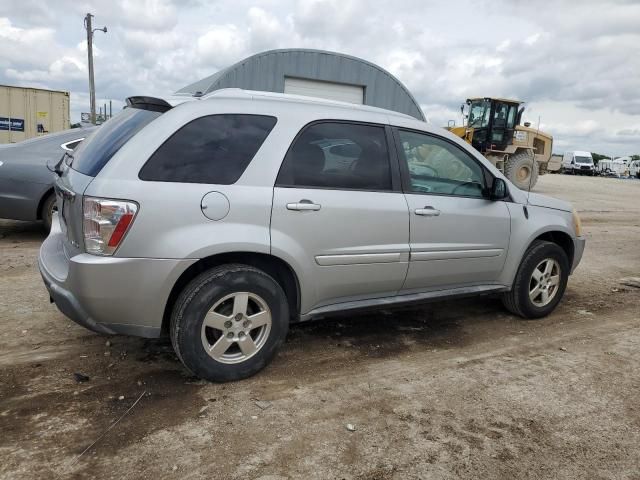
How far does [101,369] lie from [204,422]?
99 cm

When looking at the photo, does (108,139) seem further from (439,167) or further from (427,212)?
(439,167)

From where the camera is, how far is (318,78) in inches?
648

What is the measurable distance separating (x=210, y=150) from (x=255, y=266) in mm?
770

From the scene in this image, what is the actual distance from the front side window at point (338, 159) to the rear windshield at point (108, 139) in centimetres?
90

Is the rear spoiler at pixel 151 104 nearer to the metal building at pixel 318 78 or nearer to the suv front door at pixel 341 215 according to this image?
the suv front door at pixel 341 215

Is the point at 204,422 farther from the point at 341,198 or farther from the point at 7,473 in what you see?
the point at 341,198

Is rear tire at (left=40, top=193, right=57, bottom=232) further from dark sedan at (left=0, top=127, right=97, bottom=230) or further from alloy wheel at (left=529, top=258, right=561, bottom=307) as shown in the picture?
alloy wheel at (left=529, top=258, right=561, bottom=307)

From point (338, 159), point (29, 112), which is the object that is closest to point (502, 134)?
point (29, 112)

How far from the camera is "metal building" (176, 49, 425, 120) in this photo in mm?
15516

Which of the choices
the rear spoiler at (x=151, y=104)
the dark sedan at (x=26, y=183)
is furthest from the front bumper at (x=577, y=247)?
the dark sedan at (x=26, y=183)

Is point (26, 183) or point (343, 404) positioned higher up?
point (26, 183)

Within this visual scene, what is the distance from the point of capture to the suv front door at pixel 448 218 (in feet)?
12.5

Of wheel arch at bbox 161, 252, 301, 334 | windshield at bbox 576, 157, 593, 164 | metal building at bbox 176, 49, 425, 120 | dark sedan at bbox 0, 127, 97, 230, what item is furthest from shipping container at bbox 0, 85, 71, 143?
windshield at bbox 576, 157, 593, 164

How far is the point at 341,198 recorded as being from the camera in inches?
135
